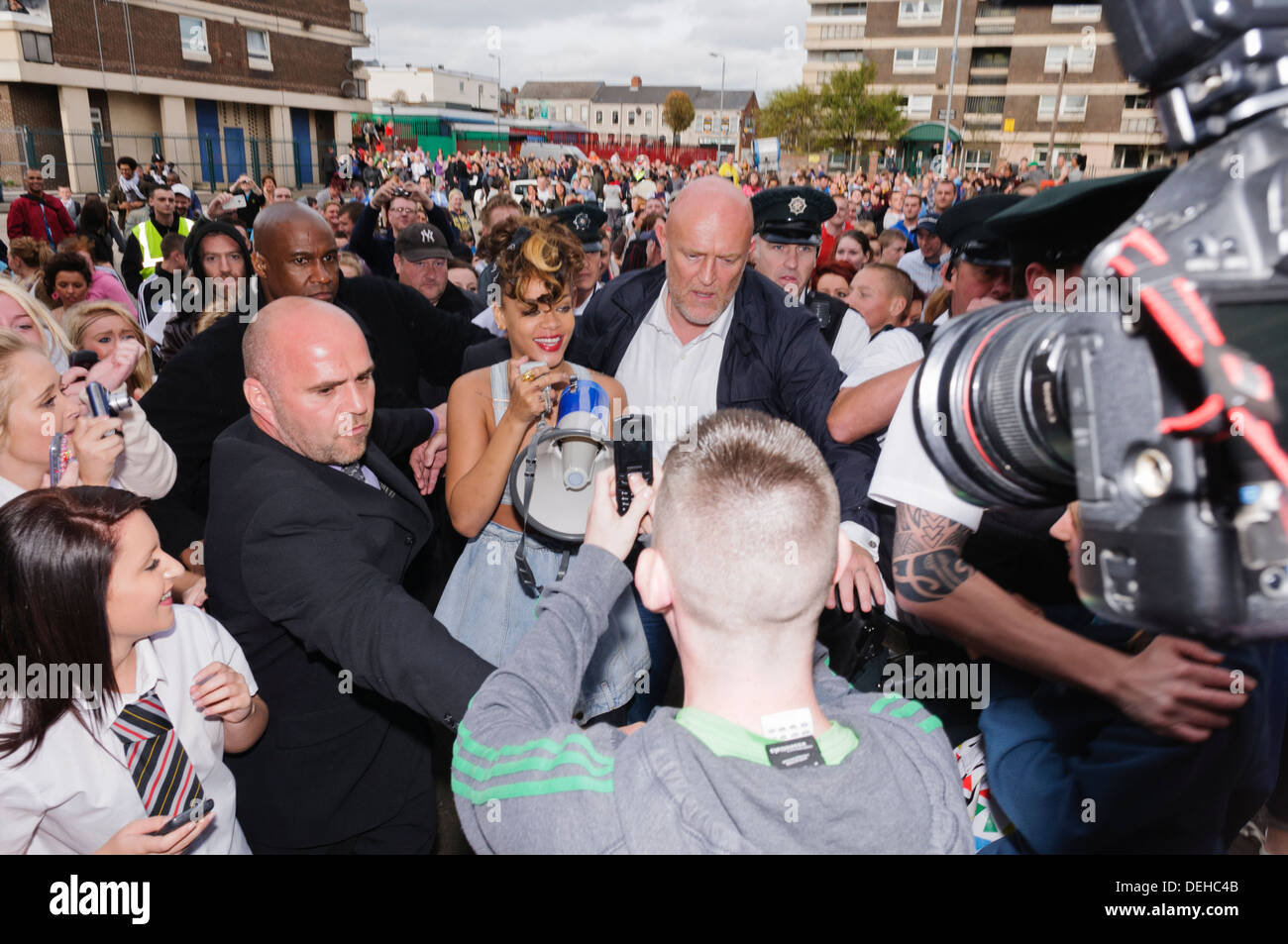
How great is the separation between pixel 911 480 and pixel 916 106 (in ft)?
181

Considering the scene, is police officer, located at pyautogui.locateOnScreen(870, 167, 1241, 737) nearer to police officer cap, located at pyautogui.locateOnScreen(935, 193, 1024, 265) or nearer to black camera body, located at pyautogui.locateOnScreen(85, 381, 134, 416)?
police officer cap, located at pyautogui.locateOnScreen(935, 193, 1024, 265)

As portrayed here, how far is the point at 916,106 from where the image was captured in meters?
50.0

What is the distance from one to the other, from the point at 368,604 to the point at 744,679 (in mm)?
1038

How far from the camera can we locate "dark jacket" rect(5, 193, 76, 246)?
997 cm

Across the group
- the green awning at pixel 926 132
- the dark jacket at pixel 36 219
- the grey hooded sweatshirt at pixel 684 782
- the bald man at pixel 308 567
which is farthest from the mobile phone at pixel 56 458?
the green awning at pixel 926 132

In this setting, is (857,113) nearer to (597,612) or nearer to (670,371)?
(670,371)

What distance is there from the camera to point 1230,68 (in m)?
0.98

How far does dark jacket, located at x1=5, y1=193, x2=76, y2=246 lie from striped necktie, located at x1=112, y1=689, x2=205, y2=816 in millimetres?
10392

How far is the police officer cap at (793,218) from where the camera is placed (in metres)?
5.22

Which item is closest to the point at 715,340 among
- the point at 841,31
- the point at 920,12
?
the point at 920,12

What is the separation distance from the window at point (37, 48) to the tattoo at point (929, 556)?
3311 cm

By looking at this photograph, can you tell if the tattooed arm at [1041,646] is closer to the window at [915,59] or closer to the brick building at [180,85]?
the brick building at [180,85]

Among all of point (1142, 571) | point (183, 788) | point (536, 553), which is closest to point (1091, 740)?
point (1142, 571)

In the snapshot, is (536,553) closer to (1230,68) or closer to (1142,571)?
(1142,571)
